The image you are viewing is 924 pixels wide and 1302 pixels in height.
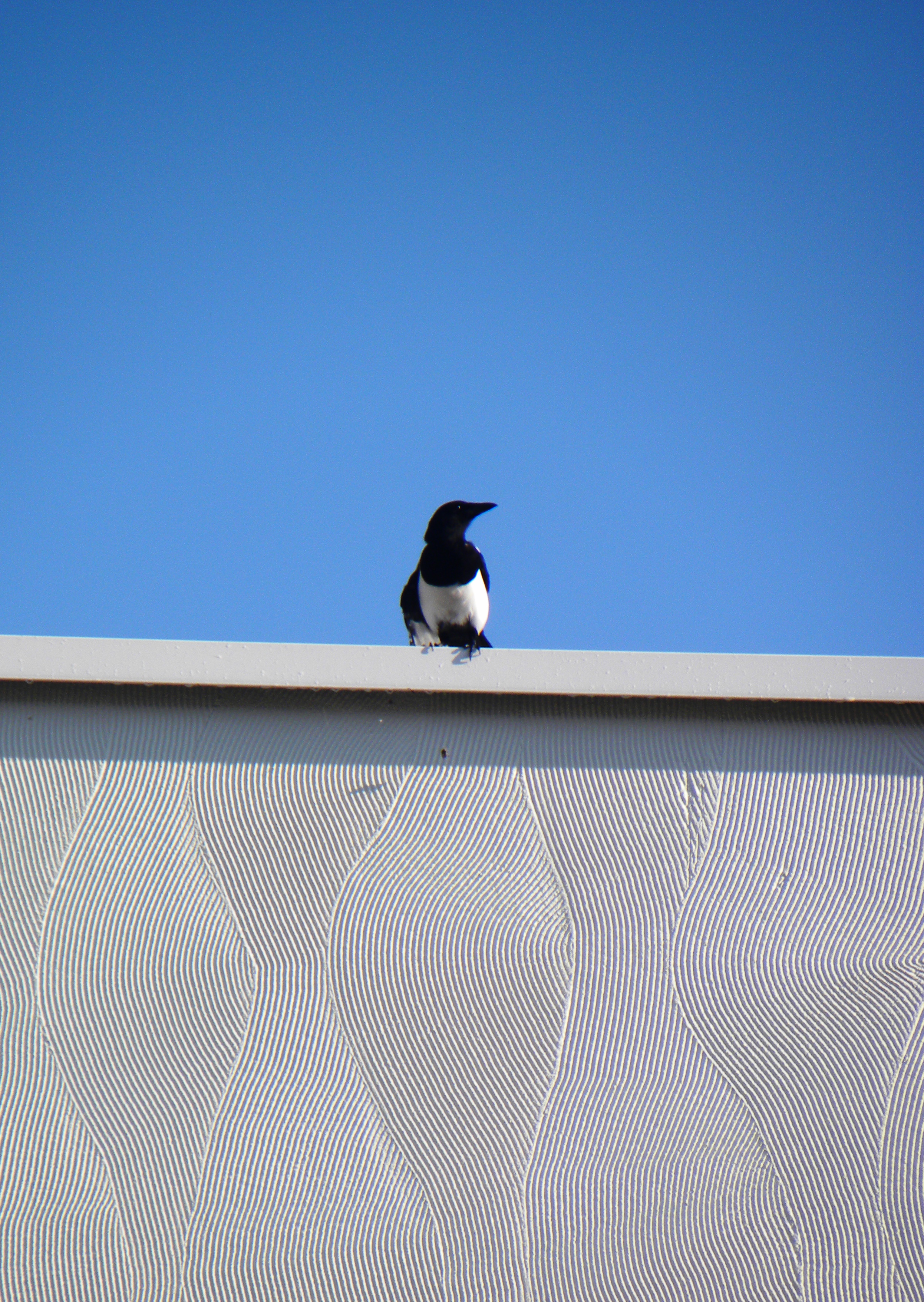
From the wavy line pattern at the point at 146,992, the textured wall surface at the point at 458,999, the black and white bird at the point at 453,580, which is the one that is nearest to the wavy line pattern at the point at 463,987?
the textured wall surface at the point at 458,999

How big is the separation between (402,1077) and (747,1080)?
1.41 ft

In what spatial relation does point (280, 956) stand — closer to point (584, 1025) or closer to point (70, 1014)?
point (70, 1014)

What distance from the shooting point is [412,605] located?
1868 mm

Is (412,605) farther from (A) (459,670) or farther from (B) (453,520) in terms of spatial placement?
(A) (459,670)

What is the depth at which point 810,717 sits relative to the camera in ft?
3.38

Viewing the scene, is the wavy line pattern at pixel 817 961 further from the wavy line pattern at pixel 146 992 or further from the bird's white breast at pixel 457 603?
the bird's white breast at pixel 457 603

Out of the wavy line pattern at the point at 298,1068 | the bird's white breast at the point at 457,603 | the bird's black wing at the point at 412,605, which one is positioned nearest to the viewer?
the wavy line pattern at the point at 298,1068

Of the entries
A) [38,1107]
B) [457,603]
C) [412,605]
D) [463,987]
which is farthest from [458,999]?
[412,605]

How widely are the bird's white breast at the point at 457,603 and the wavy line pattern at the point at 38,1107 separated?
2.74ft

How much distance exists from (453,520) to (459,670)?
80 cm

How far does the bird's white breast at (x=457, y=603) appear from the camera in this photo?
5.40ft

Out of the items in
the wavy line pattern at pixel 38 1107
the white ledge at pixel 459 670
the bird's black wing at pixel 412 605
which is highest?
the white ledge at pixel 459 670

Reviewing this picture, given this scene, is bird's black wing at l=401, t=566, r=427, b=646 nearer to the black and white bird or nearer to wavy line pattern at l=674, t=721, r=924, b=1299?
the black and white bird

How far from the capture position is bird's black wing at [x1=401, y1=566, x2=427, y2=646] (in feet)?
6.00
